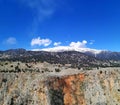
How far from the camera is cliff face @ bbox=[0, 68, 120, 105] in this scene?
59219mm

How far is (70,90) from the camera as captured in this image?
199 feet

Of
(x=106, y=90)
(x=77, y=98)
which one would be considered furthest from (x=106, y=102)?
(x=77, y=98)

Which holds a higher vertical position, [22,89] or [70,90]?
[22,89]

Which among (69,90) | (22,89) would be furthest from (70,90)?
(22,89)

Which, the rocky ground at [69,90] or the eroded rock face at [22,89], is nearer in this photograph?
the rocky ground at [69,90]

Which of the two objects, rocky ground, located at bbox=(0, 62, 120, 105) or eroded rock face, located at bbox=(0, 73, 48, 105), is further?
eroded rock face, located at bbox=(0, 73, 48, 105)

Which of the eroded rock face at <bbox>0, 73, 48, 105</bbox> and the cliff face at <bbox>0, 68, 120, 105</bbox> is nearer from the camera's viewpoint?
the cliff face at <bbox>0, 68, 120, 105</bbox>

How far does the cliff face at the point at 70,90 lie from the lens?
59.2 meters

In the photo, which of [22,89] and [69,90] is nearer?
[69,90]

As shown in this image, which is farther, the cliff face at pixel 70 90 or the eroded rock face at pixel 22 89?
the eroded rock face at pixel 22 89

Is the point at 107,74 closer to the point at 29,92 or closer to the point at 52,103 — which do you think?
the point at 52,103

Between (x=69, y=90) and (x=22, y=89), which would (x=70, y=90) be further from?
(x=22, y=89)

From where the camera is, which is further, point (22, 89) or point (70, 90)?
point (22, 89)

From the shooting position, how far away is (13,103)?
62531 mm
